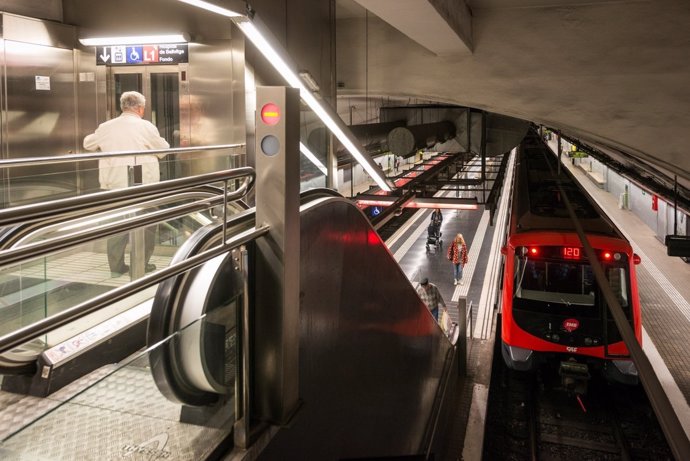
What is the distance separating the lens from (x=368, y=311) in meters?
3.51

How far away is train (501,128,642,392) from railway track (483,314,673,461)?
526 millimetres

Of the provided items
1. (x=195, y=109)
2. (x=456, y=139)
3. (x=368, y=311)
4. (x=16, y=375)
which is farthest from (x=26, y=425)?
(x=456, y=139)

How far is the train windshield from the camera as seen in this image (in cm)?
798

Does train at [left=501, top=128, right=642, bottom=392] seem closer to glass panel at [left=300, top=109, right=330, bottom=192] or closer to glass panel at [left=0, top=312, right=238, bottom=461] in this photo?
glass panel at [left=300, top=109, right=330, bottom=192]

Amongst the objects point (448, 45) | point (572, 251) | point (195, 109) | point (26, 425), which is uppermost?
point (448, 45)

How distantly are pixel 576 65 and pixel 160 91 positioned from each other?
4985 mm

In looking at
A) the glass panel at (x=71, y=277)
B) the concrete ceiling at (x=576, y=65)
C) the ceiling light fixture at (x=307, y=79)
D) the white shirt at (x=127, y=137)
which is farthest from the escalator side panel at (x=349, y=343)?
the concrete ceiling at (x=576, y=65)

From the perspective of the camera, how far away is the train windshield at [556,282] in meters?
7.98

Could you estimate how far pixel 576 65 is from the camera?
24.2 ft

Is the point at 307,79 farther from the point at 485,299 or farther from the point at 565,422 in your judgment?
the point at 485,299

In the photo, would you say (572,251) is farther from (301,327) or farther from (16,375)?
(16,375)

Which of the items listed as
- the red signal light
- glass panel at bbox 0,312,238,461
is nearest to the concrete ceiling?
the red signal light

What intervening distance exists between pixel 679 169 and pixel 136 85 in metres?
6.41

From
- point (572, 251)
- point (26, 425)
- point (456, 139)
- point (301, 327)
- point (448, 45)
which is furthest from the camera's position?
point (456, 139)
